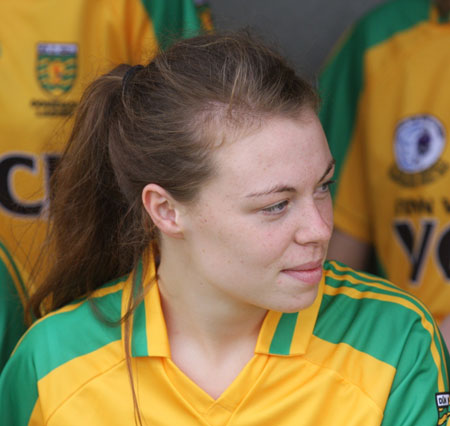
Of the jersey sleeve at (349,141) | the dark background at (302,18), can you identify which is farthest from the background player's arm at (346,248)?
the dark background at (302,18)

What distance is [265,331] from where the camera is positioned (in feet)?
4.55

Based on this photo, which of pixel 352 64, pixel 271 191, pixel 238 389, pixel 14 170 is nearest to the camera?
pixel 271 191

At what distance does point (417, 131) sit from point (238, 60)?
82 cm

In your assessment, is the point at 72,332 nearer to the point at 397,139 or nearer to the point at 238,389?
the point at 238,389

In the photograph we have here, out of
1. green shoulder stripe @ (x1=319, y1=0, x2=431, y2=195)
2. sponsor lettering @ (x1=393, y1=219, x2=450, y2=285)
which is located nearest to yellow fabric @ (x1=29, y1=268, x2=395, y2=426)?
sponsor lettering @ (x1=393, y1=219, x2=450, y2=285)

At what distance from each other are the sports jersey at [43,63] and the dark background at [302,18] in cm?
51

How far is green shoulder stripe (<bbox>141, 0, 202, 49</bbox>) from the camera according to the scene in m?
1.84

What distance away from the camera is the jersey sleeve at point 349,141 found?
6.95 feet

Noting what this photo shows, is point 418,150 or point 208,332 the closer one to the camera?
point 208,332

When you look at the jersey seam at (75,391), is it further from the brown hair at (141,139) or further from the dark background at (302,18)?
the dark background at (302,18)

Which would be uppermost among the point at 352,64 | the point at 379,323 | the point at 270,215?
the point at 352,64

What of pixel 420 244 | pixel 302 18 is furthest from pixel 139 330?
pixel 302 18

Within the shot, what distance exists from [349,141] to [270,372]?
92cm

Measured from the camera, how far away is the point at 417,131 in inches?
79.4
